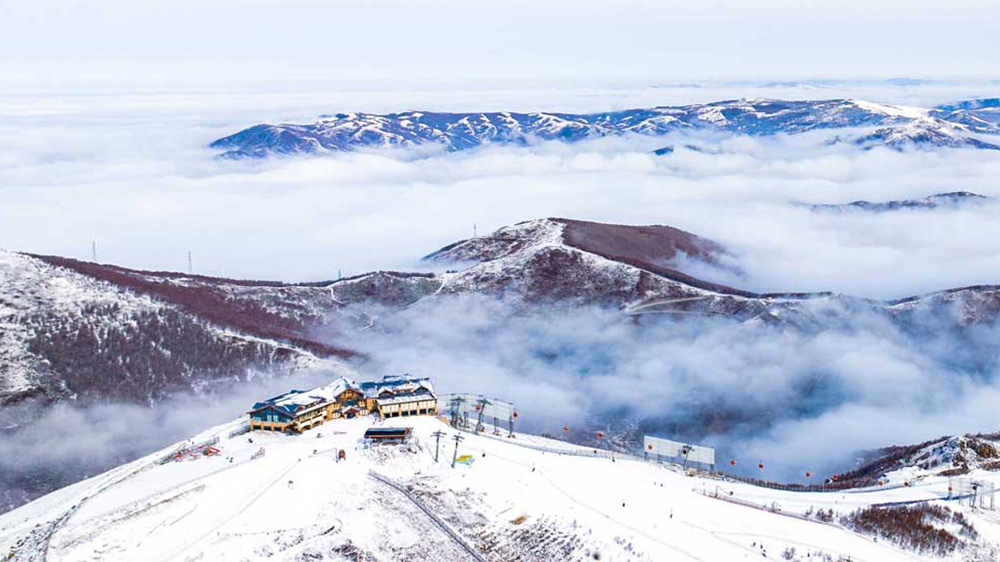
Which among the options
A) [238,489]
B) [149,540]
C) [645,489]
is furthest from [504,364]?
[149,540]

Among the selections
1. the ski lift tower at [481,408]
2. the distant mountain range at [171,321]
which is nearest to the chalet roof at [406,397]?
the ski lift tower at [481,408]

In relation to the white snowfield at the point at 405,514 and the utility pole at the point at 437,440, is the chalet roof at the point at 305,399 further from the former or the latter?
the utility pole at the point at 437,440

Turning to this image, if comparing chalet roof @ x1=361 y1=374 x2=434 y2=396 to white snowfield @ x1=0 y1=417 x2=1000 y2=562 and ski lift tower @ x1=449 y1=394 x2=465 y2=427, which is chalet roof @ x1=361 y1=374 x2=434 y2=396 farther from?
white snowfield @ x1=0 y1=417 x2=1000 y2=562

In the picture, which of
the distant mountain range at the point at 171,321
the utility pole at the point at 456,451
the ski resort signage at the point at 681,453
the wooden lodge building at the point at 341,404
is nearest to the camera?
the utility pole at the point at 456,451

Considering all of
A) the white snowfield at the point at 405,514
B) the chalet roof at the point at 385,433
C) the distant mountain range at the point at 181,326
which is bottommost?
the distant mountain range at the point at 181,326

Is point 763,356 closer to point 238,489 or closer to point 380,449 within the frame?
point 380,449
